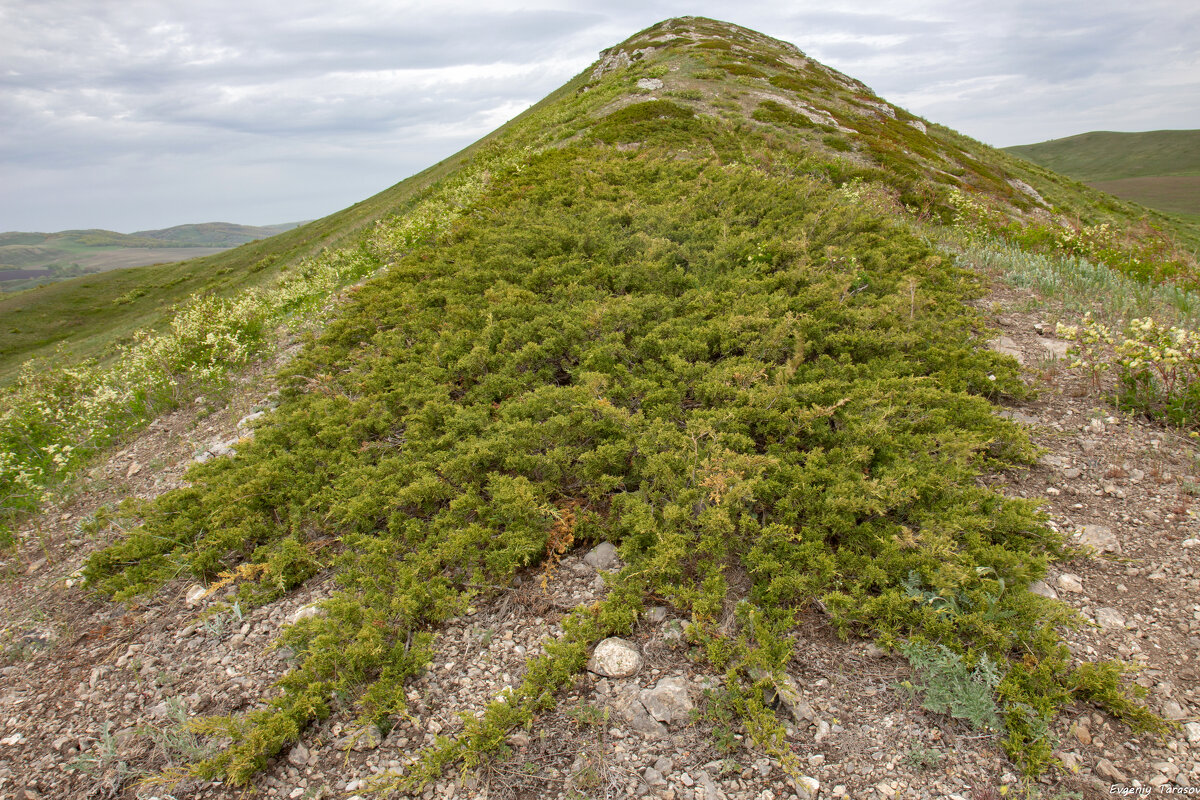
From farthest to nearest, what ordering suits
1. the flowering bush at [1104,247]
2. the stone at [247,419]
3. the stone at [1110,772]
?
the flowering bush at [1104,247] → the stone at [247,419] → the stone at [1110,772]

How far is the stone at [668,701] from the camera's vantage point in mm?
3467

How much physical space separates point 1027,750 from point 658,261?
6670mm

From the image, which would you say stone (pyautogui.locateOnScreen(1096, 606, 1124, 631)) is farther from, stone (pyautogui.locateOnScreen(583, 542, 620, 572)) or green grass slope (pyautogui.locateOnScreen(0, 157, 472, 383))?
green grass slope (pyautogui.locateOnScreen(0, 157, 472, 383))

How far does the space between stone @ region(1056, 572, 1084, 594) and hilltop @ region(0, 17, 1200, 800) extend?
0.33 ft

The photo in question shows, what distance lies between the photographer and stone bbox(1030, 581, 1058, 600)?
156 inches

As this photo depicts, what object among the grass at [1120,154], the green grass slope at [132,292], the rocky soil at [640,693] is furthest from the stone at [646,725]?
the grass at [1120,154]

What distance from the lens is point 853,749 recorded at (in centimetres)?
319

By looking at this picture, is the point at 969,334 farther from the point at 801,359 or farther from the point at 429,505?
the point at 429,505

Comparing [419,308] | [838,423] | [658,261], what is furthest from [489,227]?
[838,423]

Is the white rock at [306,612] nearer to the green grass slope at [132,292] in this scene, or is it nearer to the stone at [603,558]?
the stone at [603,558]

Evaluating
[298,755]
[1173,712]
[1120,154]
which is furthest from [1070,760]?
[1120,154]

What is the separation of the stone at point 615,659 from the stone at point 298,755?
1868 millimetres

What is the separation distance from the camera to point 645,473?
489 cm

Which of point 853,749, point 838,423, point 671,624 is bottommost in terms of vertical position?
point 853,749
